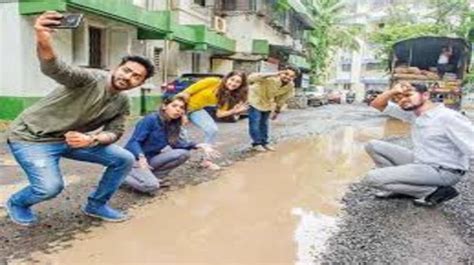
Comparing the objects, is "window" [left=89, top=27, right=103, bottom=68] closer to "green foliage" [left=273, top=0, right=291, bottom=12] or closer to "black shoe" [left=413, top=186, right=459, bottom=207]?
"black shoe" [left=413, top=186, right=459, bottom=207]

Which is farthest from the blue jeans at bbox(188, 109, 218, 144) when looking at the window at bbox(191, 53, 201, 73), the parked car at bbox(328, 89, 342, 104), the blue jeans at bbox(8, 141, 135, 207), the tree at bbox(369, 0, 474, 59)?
the parked car at bbox(328, 89, 342, 104)

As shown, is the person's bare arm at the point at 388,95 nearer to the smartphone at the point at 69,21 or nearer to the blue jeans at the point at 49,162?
the blue jeans at the point at 49,162

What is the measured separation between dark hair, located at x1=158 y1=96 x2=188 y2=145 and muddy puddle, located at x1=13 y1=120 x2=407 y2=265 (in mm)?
577

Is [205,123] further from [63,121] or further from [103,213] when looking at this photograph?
[63,121]

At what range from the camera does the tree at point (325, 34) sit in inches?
1582

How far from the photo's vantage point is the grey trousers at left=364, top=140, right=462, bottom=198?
5039mm

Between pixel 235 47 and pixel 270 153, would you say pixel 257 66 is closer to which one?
pixel 235 47

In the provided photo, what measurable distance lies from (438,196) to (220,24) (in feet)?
62.9

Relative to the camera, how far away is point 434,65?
688 inches

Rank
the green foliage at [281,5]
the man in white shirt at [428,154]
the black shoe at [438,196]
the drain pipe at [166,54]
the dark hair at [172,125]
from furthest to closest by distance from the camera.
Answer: the green foliage at [281,5] → the drain pipe at [166,54] → the dark hair at [172,125] → the black shoe at [438,196] → the man in white shirt at [428,154]

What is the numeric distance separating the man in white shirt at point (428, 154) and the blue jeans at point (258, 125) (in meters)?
3.70

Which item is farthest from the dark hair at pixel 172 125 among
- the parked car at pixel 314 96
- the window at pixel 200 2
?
the parked car at pixel 314 96

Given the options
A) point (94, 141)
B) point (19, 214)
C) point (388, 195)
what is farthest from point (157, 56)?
point (94, 141)

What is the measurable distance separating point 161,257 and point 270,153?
5518 mm
